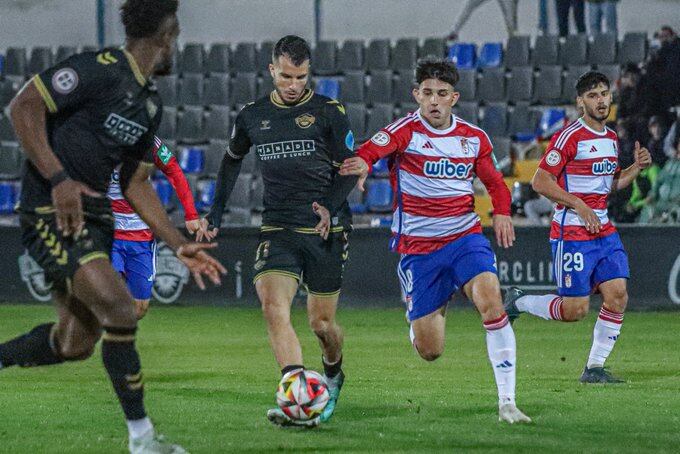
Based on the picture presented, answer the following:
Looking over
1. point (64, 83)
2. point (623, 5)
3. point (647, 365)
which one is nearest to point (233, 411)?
point (64, 83)

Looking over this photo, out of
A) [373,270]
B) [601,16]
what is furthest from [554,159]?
[601,16]

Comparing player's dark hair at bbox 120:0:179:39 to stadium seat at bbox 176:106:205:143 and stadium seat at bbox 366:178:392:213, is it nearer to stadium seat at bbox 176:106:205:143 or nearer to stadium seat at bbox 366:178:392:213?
stadium seat at bbox 366:178:392:213

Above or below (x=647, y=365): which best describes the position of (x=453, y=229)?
above

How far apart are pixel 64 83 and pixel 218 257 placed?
11.9 meters

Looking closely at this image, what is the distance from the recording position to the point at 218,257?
17953 millimetres

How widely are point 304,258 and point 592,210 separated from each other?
303cm

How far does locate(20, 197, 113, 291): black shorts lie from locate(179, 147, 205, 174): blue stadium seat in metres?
16.1

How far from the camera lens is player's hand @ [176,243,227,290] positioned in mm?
6254

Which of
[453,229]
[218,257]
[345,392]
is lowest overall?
[218,257]

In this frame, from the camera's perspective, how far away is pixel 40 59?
80.5ft

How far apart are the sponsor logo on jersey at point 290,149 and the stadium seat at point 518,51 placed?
1476cm

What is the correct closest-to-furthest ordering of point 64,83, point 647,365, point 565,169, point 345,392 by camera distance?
point 64,83 < point 345,392 < point 565,169 < point 647,365

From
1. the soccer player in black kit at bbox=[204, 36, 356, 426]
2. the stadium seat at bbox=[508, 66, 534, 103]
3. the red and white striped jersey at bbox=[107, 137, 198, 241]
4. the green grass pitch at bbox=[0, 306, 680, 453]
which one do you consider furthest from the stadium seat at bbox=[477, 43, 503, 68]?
the soccer player in black kit at bbox=[204, 36, 356, 426]

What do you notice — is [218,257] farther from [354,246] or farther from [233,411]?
[233,411]
